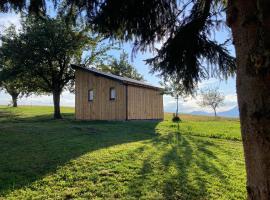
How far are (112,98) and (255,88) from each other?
2123cm

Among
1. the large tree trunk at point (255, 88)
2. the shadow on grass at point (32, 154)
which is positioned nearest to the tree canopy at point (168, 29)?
the large tree trunk at point (255, 88)

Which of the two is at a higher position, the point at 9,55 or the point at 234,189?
the point at 9,55

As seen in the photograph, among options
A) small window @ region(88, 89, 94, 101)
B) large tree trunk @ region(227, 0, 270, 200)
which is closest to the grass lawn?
large tree trunk @ region(227, 0, 270, 200)

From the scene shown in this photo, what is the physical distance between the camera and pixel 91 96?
2484 centimetres

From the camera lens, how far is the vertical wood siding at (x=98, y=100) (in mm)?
22406

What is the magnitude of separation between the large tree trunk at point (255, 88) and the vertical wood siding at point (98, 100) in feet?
65.8

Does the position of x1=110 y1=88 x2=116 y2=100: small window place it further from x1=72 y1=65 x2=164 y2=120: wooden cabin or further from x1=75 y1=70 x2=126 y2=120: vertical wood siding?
x1=75 y1=70 x2=126 y2=120: vertical wood siding

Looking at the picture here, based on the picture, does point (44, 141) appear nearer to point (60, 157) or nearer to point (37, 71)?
point (60, 157)

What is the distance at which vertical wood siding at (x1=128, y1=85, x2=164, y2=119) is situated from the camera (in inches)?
893

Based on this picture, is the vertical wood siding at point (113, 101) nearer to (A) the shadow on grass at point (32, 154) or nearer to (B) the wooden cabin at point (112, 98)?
(B) the wooden cabin at point (112, 98)

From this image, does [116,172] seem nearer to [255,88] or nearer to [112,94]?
[255,88]

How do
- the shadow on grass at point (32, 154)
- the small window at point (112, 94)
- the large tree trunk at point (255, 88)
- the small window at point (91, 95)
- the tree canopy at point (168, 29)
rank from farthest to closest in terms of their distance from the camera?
1. the small window at point (91, 95)
2. the small window at point (112, 94)
3. the shadow on grass at point (32, 154)
4. the tree canopy at point (168, 29)
5. the large tree trunk at point (255, 88)

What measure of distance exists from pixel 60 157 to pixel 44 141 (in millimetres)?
2997

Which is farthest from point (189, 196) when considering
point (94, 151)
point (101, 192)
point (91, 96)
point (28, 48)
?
point (28, 48)
